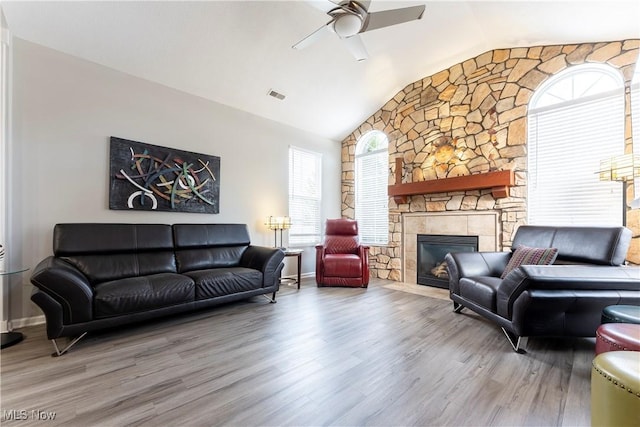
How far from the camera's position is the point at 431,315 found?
9.65ft

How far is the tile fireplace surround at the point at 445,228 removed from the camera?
3736mm

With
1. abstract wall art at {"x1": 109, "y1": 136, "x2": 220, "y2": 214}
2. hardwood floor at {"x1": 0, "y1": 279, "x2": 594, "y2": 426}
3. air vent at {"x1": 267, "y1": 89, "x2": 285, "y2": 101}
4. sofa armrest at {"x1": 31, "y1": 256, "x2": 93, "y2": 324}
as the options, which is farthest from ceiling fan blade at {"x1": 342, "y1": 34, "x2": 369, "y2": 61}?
sofa armrest at {"x1": 31, "y1": 256, "x2": 93, "y2": 324}

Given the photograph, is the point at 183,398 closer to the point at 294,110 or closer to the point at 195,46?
the point at 195,46

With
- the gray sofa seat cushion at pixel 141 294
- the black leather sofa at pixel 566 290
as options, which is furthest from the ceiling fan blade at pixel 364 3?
the gray sofa seat cushion at pixel 141 294

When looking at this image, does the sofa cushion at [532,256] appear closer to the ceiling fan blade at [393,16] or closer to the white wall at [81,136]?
the ceiling fan blade at [393,16]

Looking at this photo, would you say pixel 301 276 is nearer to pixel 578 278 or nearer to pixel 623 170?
pixel 578 278

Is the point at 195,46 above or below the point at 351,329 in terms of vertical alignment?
above

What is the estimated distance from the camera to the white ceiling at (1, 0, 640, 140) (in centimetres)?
264

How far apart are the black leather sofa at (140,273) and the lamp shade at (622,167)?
3545 mm

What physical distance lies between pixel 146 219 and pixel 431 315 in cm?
358

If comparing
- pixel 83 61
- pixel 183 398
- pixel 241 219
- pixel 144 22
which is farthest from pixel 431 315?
pixel 83 61

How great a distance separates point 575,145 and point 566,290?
2.34 meters

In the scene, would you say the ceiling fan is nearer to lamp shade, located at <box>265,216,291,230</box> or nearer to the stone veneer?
the stone veneer

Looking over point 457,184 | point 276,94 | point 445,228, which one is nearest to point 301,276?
point 445,228
